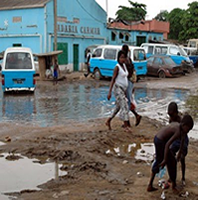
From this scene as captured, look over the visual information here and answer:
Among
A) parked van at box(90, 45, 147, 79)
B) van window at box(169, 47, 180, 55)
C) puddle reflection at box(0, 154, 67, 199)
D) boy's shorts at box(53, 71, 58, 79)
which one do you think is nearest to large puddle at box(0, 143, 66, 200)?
A: puddle reflection at box(0, 154, 67, 199)

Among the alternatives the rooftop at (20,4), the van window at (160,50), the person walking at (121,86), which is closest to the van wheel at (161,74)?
the van window at (160,50)

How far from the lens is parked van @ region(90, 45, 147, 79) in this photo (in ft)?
75.2

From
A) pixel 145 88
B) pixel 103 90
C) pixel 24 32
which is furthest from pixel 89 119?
pixel 24 32

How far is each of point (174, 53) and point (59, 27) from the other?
832 centimetres

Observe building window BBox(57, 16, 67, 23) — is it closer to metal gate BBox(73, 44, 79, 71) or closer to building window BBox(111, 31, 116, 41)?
metal gate BBox(73, 44, 79, 71)

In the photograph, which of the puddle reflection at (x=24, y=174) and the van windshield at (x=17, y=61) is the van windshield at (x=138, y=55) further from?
the puddle reflection at (x=24, y=174)

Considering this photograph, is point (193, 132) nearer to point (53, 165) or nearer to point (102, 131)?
point (102, 131)

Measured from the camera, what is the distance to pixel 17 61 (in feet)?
54.0

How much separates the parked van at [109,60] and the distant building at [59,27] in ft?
19.3

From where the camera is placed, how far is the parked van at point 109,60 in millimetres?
22906

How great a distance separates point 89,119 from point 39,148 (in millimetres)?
3653

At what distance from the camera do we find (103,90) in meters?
18.8

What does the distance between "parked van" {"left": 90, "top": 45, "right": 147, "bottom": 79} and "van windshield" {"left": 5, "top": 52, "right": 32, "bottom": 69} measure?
7.06 meters

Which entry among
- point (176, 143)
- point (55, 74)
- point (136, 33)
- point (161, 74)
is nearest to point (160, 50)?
point (161, 74)
